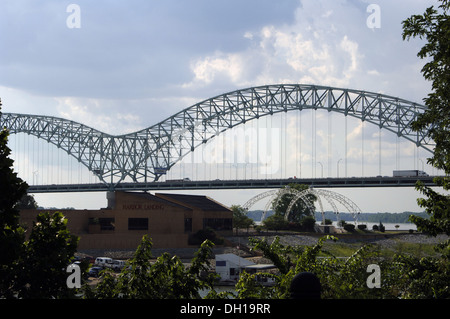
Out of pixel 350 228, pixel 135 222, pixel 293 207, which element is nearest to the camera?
pixel 135 222

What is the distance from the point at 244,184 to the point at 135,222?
36.2 m

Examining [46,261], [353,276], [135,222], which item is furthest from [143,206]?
[353,276]

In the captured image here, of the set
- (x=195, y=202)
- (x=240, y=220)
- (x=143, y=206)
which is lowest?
(x=240, y=220)

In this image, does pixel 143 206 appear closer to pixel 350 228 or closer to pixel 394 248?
pixel 394 248

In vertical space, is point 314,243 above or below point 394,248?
above

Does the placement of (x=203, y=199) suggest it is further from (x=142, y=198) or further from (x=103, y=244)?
(x=103, y=244)

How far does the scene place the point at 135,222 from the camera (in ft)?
334

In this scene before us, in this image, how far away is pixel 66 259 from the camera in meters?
21.5

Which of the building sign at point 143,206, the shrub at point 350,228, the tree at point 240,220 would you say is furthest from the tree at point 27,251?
the tree at point 240,220

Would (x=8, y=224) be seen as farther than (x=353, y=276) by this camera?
Yes

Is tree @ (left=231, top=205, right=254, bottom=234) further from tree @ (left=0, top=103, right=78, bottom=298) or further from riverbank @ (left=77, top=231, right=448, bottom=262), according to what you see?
tree @ (left=0, top=103, right=78, bottom=298)

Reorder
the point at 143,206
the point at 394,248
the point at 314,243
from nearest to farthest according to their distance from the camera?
the point at 143,206 → the point at 394,248 → the point at 314,243

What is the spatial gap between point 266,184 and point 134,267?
11435cm

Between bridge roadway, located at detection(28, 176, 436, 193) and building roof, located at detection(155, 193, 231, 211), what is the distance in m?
9.88
